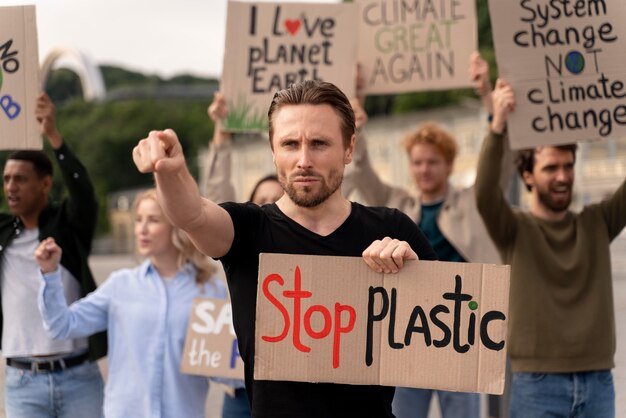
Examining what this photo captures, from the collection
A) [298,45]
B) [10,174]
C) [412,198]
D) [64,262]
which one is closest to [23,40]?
[10,174]

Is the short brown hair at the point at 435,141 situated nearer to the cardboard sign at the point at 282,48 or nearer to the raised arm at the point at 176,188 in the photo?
the cardboard sign at the point at 282,48

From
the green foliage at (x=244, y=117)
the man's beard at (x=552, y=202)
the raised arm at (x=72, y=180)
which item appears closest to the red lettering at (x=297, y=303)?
the man's beard at (x=552, y=202)

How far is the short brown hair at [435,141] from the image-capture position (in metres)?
5.44

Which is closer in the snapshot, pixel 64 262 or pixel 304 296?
pixel 304 296

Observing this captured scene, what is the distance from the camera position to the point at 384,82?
5.83 m

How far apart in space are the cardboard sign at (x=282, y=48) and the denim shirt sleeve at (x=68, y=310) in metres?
1.40

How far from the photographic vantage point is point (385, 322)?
8.91 ft

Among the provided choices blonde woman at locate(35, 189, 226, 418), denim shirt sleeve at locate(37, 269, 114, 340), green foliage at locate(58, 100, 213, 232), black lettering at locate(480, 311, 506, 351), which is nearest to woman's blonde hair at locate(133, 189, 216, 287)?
blonde woman at locate(35, 189, 226, 418)

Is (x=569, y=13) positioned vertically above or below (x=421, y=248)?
above

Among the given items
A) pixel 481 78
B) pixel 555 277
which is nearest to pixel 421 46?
pixel 481 78

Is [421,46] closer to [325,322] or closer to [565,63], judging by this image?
[565,63]

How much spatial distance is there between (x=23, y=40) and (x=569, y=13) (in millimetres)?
2375

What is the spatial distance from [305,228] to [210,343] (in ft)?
6.40

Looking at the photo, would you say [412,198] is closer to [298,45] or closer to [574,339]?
[298,45]
